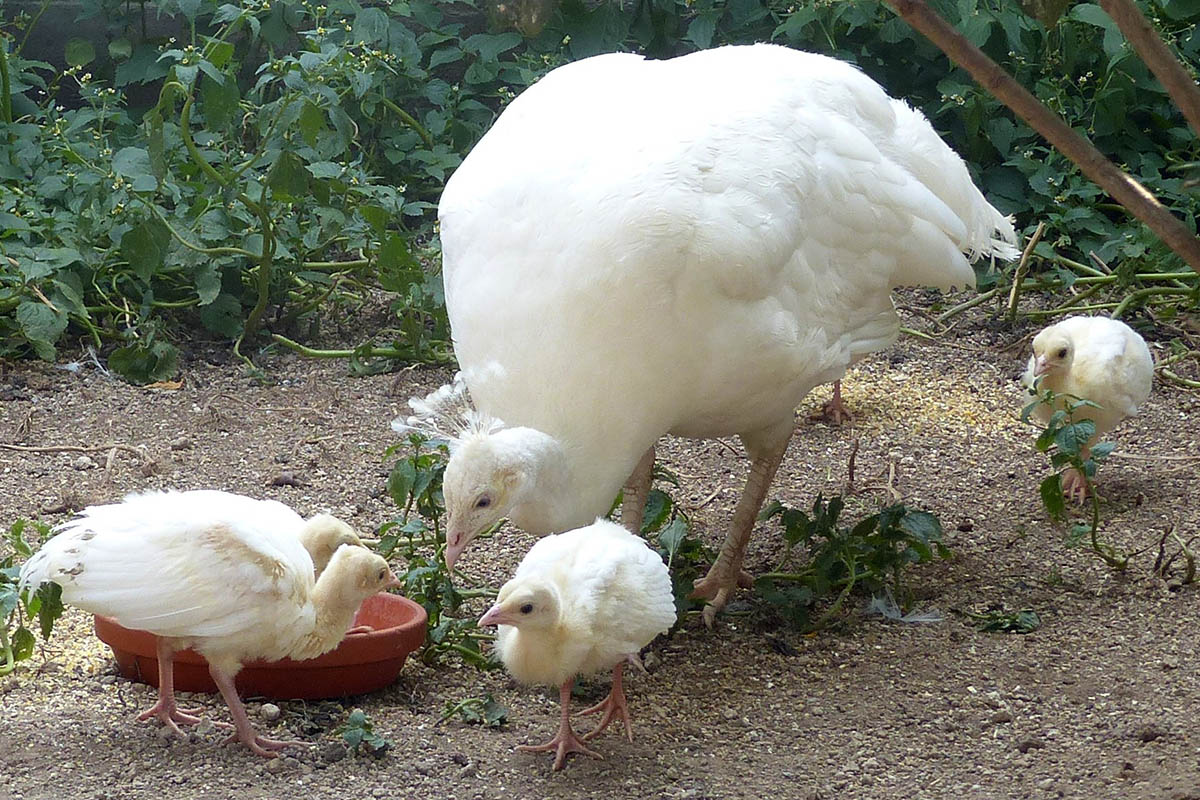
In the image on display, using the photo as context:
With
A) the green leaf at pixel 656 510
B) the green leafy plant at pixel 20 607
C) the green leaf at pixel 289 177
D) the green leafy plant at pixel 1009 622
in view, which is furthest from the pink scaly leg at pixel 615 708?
the green leaf at pixel 289 177

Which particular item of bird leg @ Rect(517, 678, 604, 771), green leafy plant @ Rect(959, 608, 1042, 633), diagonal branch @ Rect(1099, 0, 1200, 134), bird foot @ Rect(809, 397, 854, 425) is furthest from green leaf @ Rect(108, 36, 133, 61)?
diagonal branch @ Rect(1099, 0, 1200, 134)

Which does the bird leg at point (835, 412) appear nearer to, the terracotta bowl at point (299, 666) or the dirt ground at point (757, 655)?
the dirt ground at point (757, 655)

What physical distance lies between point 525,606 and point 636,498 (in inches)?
41.9

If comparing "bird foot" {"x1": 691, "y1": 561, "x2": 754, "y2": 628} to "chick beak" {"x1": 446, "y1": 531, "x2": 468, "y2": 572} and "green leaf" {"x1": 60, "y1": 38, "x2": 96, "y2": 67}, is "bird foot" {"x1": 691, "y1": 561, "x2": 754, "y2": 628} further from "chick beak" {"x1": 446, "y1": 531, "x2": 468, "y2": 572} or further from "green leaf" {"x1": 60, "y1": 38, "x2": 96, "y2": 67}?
"green leaf" {"x1": 60, "y1": 38, "x2": 96, "y2": 67}

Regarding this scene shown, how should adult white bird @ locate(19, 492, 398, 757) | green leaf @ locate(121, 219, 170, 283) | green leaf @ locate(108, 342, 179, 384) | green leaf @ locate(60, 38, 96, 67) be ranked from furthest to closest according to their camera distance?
green leaf @ locate(60, 38, 96, 67) → green leaf @ locate(108, 342, 179, 384) → green leaf @ locate(121, 219, 170, 283) → adult white bird @ locate(19, 492, 398, 757)

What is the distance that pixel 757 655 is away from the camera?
403cm

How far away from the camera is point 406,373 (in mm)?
6016

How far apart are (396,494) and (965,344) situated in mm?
3380

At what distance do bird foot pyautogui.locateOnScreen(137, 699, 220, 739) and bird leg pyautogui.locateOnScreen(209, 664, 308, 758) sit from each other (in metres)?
0.11

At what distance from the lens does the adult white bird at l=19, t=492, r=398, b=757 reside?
10.6 ft

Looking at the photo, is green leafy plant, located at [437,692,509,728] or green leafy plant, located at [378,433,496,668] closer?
green leafy plant, located at [437,692,509,728]

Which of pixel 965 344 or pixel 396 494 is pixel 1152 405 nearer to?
pixel 965 344

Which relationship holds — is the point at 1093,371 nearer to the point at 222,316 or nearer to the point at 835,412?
the point at 835,412

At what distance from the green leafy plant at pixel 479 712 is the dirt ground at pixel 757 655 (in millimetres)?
27
